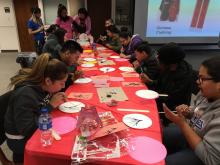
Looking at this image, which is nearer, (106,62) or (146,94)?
(146,94)

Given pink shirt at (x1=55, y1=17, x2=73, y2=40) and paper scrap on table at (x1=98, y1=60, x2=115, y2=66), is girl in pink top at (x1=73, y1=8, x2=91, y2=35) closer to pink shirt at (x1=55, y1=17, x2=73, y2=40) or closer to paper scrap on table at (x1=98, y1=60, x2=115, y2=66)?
pink shirt at (x1=55, y1=17, x2=73, y2=40)

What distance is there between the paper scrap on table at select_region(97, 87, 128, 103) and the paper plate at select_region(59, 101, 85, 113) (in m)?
0.21

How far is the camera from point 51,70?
4.47 ft

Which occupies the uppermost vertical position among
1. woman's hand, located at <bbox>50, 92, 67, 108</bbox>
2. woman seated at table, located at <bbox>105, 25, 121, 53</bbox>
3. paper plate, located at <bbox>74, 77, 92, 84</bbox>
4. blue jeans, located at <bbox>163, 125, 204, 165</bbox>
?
woman seated at table, located at <bbox>105, 25, 121, 53</bbox>

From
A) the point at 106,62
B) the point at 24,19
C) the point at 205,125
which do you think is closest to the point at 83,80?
the point at 106,62

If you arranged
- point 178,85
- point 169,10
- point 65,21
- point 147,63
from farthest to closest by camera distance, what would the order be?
point 65,21 → point 169,10 → point 147,63 → point 178,85

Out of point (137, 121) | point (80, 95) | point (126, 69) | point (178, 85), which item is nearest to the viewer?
point (137, 121)

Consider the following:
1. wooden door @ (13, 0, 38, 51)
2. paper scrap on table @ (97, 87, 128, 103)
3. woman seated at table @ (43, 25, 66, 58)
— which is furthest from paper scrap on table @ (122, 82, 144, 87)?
wooden door @ (13, 0, 38, 51)

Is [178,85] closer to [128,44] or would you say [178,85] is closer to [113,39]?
[128,44]

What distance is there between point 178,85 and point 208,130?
0.87 metres

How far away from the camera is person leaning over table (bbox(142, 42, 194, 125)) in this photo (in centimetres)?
196

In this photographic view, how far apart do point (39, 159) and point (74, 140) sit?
209mm

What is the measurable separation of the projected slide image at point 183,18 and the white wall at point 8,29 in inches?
175

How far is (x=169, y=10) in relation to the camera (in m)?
4.09
